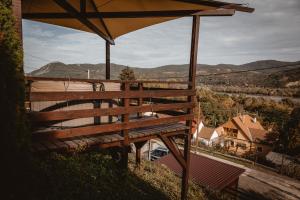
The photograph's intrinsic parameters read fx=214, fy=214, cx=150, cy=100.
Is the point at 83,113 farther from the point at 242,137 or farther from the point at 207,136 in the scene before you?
the point at 242,137

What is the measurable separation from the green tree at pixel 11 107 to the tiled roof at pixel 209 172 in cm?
949

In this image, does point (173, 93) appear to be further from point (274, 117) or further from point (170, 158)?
point (274, 117)

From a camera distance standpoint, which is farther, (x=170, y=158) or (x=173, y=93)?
(x=170, y=158)

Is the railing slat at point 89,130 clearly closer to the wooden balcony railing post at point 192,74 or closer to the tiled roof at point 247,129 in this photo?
the wooden balcony railing post at point 192,74

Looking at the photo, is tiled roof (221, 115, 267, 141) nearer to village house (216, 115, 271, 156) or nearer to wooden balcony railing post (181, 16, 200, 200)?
village house (216, 115, 271, 156)

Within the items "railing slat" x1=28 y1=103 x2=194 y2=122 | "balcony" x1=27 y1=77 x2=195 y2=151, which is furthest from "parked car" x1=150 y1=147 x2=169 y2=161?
"railing slat" x1=28 y1=103 x2=194 y2=122

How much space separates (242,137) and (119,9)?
126 feet

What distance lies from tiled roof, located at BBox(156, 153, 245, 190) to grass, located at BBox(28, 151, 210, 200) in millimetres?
4875

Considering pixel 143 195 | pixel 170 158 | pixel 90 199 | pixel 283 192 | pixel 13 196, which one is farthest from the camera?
pixel 283 192

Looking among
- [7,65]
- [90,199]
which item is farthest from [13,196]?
[90,199]

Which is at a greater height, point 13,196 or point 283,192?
point 13,196

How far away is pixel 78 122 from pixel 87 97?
42.8 inches

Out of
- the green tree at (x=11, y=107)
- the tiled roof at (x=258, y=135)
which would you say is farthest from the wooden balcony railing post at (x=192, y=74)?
the tiled roof at (x=258, y=135)

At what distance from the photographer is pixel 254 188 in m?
16.4
